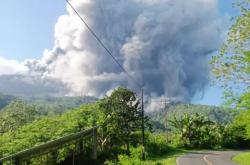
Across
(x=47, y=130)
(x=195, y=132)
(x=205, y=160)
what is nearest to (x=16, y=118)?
(x=195, y=132)

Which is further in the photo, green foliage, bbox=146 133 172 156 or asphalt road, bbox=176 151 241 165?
green foliage, bbox=146 133 172 156

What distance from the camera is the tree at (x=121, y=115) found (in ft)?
163

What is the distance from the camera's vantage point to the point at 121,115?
5438cm

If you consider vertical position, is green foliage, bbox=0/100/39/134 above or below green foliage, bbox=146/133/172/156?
above

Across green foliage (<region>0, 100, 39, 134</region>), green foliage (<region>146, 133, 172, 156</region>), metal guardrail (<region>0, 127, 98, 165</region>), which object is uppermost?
green foliage (<region>0, 100, 39, 134</region>)

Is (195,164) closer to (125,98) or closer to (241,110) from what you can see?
(241,110)

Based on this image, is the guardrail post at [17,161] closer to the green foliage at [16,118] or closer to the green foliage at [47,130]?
the green foliage at [47,130]

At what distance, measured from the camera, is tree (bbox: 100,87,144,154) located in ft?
163

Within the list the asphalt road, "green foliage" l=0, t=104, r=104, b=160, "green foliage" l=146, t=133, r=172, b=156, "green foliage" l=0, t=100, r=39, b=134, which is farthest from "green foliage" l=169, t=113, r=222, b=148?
"green foliage" l=0, t=100, r=39, b=134

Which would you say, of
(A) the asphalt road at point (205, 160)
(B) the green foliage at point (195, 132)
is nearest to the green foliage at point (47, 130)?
(A) the asphalt road at point (205, 160)

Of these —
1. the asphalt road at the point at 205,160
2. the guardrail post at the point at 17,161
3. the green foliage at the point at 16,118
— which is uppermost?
the green foliage at the point at 16,118

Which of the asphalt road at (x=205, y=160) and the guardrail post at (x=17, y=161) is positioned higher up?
A: the guardrail post at (x=17, y=161)

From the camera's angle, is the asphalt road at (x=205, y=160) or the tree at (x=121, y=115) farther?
the tree at (x=121, y=115)

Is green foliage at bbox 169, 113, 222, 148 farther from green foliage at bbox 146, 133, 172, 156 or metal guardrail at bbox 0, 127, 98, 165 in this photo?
metal guardrail at bbox 0, 127, 98, 165
